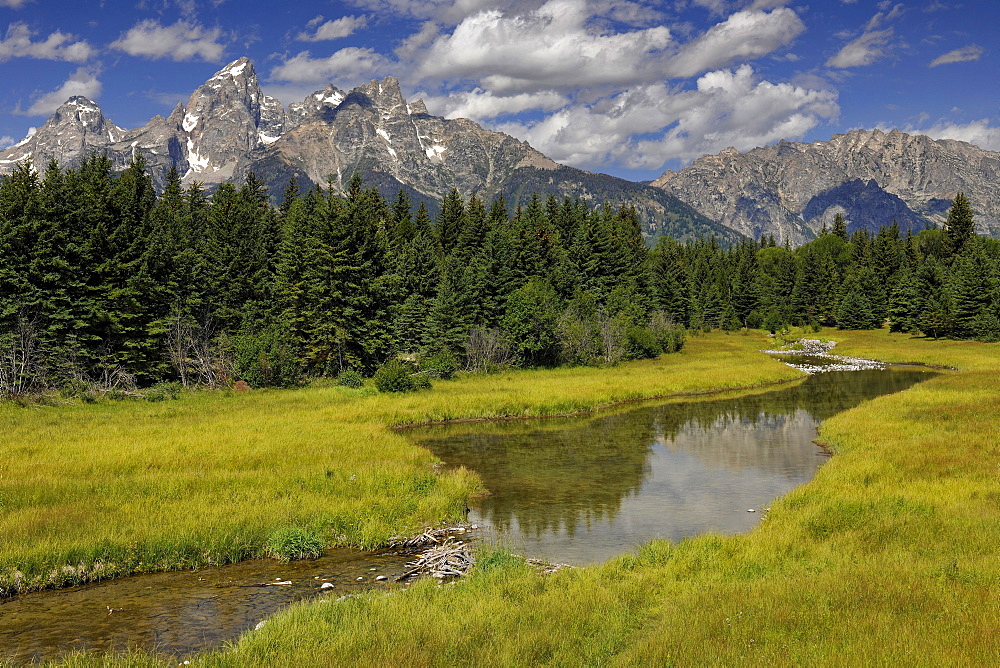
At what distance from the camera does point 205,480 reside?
21547mm

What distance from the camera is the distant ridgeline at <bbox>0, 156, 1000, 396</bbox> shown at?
42.9m

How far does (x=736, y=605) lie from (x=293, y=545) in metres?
11.6

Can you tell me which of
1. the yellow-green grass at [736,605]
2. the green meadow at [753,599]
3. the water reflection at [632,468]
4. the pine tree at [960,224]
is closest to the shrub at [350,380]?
the water reflection at [632,468]

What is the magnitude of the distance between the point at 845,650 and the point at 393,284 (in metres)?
56.4

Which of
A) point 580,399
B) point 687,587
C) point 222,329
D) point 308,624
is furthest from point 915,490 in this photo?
point 222,329

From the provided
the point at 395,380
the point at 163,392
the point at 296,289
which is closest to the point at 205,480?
the point at 163,392

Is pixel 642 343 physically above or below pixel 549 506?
above

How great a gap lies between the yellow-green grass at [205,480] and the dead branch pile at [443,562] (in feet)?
6.49

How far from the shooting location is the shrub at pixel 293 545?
16.7 m

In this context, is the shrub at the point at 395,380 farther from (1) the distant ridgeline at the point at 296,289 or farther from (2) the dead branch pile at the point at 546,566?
(2) the dead branch pile at the point at 546,566

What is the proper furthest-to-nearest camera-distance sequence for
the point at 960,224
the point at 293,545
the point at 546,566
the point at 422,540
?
1. the point at 960,224
2. the point at 422,540
3. the point at 293,545
4. the point at 546,566

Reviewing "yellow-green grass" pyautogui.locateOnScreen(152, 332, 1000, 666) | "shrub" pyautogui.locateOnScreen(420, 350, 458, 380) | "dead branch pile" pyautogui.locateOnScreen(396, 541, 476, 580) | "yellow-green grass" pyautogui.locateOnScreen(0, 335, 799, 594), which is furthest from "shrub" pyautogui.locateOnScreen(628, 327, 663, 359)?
"dead branch pile" pyautogui.locateOnScreen(396, 541, 476, 580)

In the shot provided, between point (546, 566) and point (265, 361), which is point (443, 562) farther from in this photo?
point (265, 361)

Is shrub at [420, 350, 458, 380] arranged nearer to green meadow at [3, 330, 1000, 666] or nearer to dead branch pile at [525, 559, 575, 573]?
green meadow at [3, 330, 1000, 666]
